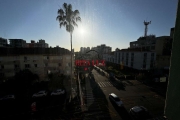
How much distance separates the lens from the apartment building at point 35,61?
2530 centimetres

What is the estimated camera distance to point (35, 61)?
27.0 meters

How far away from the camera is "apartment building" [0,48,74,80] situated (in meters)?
25.3

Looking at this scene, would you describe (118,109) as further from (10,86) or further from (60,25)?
(10,86)

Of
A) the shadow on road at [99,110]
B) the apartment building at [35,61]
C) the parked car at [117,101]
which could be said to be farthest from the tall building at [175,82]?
the apartment building at [35,61]

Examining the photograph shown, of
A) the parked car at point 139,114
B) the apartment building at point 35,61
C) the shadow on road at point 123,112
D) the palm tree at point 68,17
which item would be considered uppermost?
the palm tree at point 68,17

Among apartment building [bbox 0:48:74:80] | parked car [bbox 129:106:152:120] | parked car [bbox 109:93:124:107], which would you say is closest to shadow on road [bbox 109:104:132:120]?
parked car [bbox 109:93:124:107]

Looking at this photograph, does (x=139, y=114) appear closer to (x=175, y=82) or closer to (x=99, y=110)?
(x=99, y=110)

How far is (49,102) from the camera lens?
60.0ft

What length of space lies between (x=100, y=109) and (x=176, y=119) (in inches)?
612

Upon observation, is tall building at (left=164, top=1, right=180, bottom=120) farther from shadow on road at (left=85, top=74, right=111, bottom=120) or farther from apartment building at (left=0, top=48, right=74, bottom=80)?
apartment building at (left=0, top=48, right=74, bottom=80)

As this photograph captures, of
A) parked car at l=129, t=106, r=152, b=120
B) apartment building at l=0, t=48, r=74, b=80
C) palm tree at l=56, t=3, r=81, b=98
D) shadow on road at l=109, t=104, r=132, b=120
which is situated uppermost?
palm tree at l=56, t=3, r=81, b=98

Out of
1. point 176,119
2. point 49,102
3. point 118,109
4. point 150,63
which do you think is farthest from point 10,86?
point 150,63

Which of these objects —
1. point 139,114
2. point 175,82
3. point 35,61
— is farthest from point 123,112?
point 35,61

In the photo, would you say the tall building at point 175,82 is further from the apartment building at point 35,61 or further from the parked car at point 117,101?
the apartment building at point 35,61
